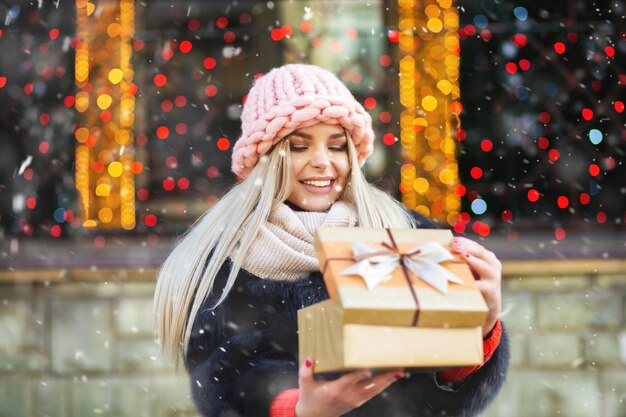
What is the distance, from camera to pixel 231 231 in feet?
7.93

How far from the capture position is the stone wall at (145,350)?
473 cm

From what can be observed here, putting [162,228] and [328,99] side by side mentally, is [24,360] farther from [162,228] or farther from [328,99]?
[328,99]

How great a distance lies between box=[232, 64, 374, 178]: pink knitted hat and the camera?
7.75 ft

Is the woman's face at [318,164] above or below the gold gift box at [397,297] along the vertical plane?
above

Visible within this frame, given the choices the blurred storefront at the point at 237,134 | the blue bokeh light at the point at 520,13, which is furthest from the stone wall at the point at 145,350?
the blue bokeh light at the point at 520,13

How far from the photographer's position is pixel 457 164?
5.19 m

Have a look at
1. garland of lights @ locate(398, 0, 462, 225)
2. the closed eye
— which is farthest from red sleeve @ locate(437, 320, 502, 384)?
garland of lights @ locate(398, 0, 462, 225)

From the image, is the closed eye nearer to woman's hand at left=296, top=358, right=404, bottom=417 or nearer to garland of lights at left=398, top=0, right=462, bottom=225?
woman's hand at left=296, top=358, right=404, bottom=417

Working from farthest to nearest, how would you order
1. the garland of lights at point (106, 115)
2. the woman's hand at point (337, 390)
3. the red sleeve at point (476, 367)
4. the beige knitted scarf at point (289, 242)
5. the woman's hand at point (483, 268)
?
the garland of lights at point (106, 115) → the beige knitted scarf at point (289, 242) → the red sleeve at point (476, 367) → the woman's hand at point (483, 268) → the woman's hand at point (337, 390)

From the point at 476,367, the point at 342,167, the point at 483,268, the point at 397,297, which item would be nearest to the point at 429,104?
the point at 342,167

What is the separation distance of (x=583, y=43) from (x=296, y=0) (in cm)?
162

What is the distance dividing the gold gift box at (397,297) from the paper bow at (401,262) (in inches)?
0.4

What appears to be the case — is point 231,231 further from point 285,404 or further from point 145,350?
point 145,350

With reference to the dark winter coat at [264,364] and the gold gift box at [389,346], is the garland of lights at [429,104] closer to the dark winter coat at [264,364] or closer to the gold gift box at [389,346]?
the dark winter coat at [264,364]
